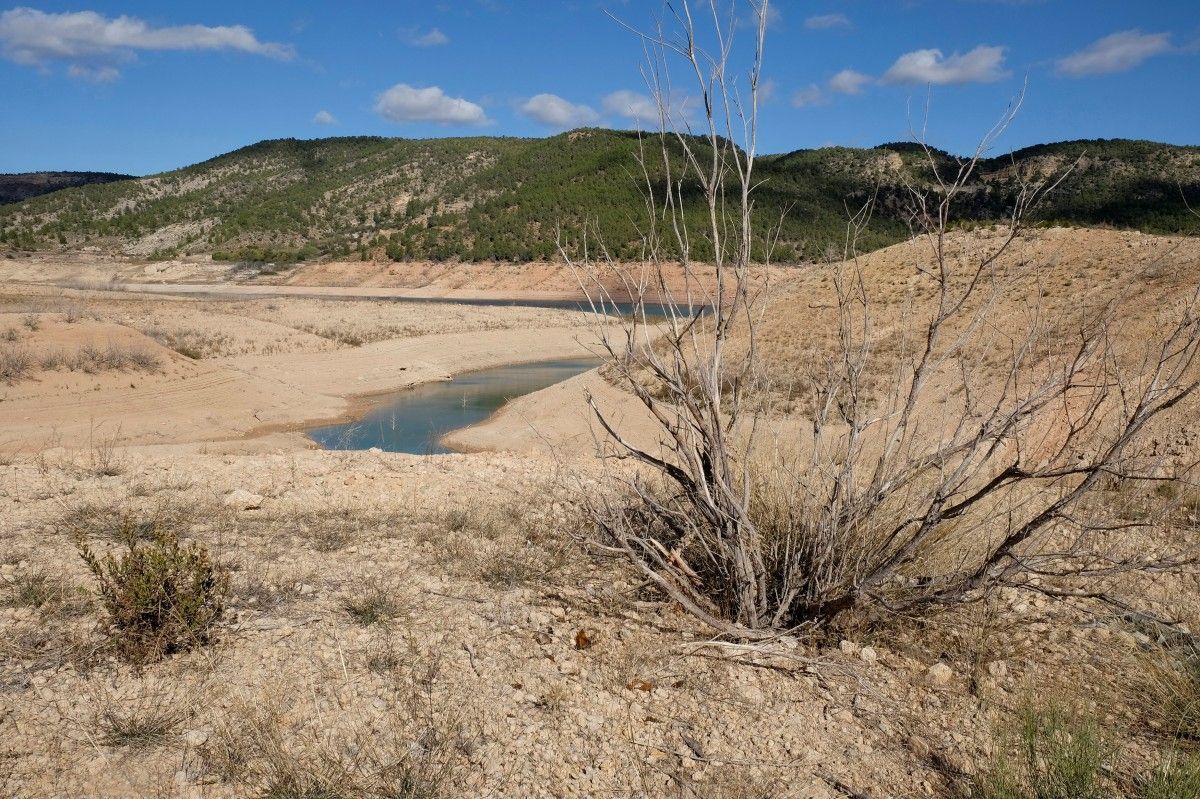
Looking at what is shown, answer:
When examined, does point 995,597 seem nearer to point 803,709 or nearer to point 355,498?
point 803,709

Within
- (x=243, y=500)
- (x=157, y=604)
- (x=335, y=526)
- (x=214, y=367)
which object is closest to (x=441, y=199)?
(x=214, y=367)

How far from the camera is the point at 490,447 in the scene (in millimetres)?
14062

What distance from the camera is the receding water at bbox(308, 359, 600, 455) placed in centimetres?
1490

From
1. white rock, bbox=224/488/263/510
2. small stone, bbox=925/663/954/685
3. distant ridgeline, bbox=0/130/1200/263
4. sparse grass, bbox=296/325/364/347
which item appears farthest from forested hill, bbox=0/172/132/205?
small stone, bbox=925/663/954/685

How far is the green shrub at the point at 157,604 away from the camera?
10.9 ft

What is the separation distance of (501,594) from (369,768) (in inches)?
59.8

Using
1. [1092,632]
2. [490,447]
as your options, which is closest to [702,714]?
[1092,632]

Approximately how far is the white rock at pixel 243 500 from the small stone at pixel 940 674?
4644 millimetres

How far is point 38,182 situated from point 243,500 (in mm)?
148088

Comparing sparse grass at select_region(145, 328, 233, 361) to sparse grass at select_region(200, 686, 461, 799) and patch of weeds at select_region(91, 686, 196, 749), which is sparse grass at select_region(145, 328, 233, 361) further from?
sparse grass at select_region(200, 686, 461, 799)

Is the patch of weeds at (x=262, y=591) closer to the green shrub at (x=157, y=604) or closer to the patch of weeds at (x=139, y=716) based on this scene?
the green shrub at (x=157, y=604)

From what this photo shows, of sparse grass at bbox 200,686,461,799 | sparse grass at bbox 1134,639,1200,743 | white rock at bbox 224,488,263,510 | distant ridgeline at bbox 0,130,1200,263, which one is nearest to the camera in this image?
sparse grass at bbox 200,686,461,799

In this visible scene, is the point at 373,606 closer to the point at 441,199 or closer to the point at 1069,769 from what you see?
the point at 1069,769

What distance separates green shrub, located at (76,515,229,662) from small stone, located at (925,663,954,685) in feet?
9.67
